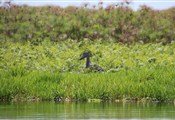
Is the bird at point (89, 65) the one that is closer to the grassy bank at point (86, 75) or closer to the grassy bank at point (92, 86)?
the grassy bank at point (86, 75)

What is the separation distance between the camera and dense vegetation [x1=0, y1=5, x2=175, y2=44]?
4028cm

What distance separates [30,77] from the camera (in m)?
28.3

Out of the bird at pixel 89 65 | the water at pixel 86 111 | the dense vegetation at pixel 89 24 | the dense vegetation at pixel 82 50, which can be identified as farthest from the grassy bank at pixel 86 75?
the dense vegetation at pixel 89 24

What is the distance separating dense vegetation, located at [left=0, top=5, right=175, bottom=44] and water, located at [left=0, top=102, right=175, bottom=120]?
14.5 metres

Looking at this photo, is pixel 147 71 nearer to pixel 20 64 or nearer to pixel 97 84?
pixel 97 84

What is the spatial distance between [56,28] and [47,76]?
1305cm

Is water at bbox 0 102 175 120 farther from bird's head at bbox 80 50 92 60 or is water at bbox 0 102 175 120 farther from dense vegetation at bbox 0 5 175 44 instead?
dense vegetation at bbox 0 5 175 44

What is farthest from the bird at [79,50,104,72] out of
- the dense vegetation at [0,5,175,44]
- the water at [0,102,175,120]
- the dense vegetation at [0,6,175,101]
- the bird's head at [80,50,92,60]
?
the dense vegetation at [0,5,175,44]

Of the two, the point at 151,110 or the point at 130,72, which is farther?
the point at 130,72

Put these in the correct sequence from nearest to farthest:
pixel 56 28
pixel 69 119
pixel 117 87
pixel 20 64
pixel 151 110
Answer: pixel 69 119
pixel 151 110
pixel 117 87
pixel 20 64
pixel 56 28

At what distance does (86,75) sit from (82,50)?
777 centimetres

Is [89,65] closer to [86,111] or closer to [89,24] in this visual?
[86,111]

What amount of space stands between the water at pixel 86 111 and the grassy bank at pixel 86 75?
1032 millimetres

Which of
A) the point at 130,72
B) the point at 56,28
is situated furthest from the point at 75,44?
the point at 130,72
